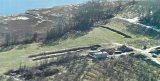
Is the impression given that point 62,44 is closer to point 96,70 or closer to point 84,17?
point 96,70

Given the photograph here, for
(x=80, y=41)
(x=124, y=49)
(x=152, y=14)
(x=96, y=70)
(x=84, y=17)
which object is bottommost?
(x=96, y=70)

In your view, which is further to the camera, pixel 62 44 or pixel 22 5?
pixel 22 5

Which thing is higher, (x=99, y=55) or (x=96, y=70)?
(x=99, y=55)

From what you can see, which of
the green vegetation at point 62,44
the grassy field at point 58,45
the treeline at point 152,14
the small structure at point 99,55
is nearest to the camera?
the grassy field at point 58,45

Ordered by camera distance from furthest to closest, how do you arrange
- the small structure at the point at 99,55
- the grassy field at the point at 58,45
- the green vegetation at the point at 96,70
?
the small structure at the point at 99,55 → the grassy field at the point at 58,45 → the green vegetation at the point at 96,70

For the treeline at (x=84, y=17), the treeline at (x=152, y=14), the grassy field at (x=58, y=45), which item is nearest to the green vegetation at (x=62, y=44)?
the grassy field at (x=58, y=45)

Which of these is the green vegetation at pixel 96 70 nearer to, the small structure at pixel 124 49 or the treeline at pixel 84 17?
the small structure at pixel 124 49

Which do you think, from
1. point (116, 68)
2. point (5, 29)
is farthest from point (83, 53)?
point (5, 29)

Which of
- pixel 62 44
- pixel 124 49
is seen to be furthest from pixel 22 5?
pixel 124 49

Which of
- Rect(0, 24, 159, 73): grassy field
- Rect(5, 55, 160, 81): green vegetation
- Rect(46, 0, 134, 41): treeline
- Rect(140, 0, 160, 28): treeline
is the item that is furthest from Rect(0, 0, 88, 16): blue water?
Rect(5, 55, 160, 81): green vegetation

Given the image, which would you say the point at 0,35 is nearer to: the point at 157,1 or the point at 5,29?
the point at 5,29
